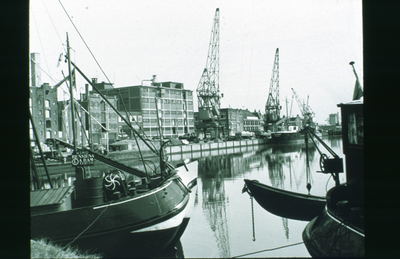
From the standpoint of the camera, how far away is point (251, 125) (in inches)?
4860

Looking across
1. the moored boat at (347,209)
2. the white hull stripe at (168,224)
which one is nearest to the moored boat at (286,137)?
the white hull stripe at (168,224)

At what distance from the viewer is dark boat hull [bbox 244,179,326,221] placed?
1155 cm

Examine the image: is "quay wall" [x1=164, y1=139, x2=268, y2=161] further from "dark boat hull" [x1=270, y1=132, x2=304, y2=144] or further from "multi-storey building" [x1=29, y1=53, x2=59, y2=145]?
"multi-storey building" [x1=29, y1=53, x2=59, y2=145]

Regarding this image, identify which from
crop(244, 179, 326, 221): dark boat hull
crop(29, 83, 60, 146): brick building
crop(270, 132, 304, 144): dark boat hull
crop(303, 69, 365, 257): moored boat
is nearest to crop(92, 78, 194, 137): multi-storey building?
crop(29, 83, 60, 146): brick building

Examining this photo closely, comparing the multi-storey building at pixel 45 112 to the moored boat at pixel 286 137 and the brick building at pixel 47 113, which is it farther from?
the moored boat at pixel 286 137

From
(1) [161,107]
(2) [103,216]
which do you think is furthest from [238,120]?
(2) [103,216]

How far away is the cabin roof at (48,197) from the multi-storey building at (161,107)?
167 ft

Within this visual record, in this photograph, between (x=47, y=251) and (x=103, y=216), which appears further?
(x=103, y=216)

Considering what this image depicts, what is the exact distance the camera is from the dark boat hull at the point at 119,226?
7.59m

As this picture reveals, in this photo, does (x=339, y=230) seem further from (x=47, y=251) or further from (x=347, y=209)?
(x=47, y=251)

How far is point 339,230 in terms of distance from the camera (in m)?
6.47

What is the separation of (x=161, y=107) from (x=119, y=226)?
224ft

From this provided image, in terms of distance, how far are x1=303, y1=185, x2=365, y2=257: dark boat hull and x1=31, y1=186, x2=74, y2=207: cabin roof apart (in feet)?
20.4
